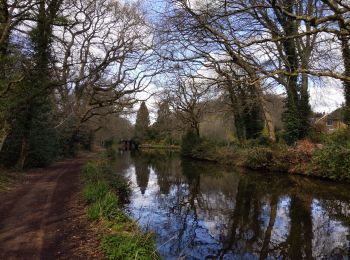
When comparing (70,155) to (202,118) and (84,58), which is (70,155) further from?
(202,118)

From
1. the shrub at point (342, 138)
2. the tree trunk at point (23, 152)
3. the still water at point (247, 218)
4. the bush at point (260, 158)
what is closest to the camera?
the still water at point (247, 218)

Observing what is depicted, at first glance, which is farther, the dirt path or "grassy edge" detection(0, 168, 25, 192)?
"grassy edge" detection(0, 168, 25, 192)

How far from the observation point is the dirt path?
6355mm

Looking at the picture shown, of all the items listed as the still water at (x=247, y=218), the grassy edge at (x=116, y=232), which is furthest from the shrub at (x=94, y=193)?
the still water at (x=247, y=218)

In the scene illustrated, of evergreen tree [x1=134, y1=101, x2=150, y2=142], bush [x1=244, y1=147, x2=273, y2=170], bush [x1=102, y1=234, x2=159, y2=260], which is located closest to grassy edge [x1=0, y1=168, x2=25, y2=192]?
bush [x1=102, y1=234, x2=159, y2=260]

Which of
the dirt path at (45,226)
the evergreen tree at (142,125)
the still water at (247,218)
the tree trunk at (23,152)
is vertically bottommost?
the still water at (247,218)

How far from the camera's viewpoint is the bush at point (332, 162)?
18005mm

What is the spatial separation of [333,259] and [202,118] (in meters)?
38.0

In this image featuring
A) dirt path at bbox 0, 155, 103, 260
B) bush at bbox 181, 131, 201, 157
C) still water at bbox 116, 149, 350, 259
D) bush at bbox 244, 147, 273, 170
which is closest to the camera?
dirt path at bbox 0, 155, 103, 260

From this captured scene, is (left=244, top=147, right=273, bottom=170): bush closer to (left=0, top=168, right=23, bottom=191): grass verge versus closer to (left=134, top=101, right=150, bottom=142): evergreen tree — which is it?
(left=0, top=168, right=23, bottom=191): grass verge

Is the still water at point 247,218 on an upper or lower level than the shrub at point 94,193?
lower

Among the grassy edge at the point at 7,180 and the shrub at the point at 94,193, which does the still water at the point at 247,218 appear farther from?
the grassy edge at the point at 7,180

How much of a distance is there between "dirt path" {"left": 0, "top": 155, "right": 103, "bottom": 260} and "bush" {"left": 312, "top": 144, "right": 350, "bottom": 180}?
12.6 metres

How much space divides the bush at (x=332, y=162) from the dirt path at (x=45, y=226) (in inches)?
497
